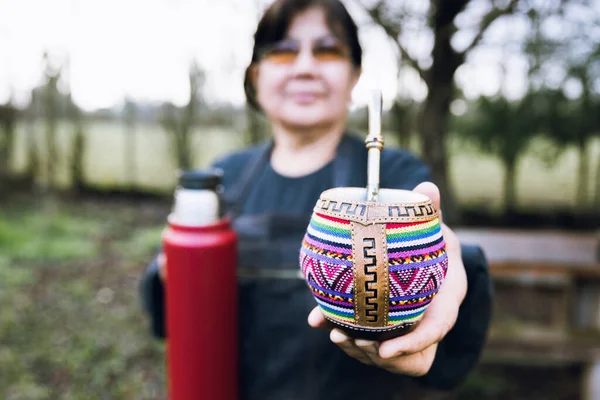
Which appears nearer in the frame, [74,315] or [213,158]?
[74,315]

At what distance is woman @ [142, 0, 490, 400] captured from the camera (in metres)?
1.00

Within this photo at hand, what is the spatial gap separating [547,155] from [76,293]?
4947mm

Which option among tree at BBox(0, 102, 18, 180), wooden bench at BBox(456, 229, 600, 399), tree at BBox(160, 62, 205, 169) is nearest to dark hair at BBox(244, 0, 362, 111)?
wooden bench at BBox(456, 229, 600, 399)

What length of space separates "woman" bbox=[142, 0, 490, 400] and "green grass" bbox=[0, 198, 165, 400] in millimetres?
1996

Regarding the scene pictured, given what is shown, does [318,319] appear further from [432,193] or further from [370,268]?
[432,193]

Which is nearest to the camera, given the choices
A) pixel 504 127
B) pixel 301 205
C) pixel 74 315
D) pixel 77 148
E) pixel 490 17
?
pixel 301 205

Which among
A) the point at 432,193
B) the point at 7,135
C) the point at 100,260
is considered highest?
the point at 7,135

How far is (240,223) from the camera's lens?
1.30 meters

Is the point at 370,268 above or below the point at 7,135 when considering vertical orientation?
below

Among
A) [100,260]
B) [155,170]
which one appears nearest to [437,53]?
[100,260]

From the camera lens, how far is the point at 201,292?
112 cm

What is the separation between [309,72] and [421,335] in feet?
2.17

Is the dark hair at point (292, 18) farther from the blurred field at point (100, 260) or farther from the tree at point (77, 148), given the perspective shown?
the tree at point (77, 148)

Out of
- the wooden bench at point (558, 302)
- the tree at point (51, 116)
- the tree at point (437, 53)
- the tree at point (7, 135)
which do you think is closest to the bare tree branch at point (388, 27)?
the tree at point (437, 53)
